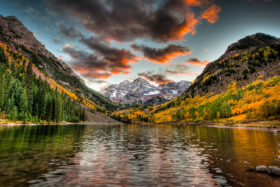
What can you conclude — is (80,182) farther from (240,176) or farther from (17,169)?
(240,176)

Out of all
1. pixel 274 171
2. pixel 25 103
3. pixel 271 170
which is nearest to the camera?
pixel 274 171

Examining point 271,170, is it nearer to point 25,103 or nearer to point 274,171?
point 274,171

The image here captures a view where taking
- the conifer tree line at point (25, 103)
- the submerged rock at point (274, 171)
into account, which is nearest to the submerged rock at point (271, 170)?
the submerged rock at point (274, 171)

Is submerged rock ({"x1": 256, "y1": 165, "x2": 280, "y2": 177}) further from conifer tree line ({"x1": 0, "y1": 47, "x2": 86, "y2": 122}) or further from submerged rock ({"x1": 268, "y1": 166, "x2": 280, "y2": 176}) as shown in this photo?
conifer tree line ({"x1": 0, "y1": 47, "x2": 86, "y2": 122})

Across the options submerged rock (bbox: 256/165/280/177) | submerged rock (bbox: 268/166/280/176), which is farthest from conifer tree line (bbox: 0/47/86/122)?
submerged rock (bbox: 268/166/280/176)

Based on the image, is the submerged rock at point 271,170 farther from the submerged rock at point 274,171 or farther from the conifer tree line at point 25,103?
the conifer tree line at point 25,103

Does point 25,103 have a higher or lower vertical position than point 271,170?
higher

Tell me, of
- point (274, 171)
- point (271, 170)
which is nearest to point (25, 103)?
point (271, 170)

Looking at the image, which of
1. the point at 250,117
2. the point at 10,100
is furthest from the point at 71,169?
the point at 250,117

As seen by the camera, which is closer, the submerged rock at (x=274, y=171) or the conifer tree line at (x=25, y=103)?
the submerged rock at (x=274, y=171)

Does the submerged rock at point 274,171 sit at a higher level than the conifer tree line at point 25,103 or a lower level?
lower

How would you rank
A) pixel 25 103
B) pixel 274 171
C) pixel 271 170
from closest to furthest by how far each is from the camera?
pixel 274 171 → pixel 271 170 → pixel 25 103

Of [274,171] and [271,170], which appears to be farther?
[271,170]

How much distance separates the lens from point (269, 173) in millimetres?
16750
